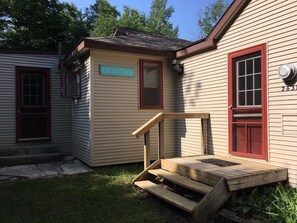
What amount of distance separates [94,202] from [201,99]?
343 cm

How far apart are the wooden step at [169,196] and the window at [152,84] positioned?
2.72 meters

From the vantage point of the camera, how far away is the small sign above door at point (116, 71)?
21.9 feet

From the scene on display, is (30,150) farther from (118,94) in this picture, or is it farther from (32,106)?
(118,94)

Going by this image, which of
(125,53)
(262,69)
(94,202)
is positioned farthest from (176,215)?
(125,53)

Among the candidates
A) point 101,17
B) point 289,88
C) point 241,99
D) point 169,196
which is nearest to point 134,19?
point 101,17

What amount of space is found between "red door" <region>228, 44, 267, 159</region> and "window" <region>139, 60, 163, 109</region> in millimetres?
2236

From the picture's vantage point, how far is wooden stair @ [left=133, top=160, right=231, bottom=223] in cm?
363

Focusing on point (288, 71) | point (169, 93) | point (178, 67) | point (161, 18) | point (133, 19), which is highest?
point (161, 18)

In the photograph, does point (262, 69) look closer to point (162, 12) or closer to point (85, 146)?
point (85, 146)

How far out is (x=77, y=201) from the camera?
4555 mm

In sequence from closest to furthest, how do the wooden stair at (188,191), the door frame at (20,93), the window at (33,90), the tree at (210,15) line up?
the wooden stair at (188,191) < the door frame at (20,93) < the window at (33,90) < the tree at (210,15)

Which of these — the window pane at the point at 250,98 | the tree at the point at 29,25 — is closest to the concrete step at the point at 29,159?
the window pane at the point at 250,98

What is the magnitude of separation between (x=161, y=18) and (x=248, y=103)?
1124 inches

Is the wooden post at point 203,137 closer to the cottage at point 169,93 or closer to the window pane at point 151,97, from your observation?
the cottage at point 169,93
